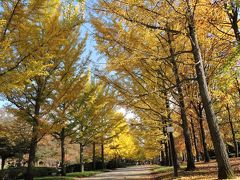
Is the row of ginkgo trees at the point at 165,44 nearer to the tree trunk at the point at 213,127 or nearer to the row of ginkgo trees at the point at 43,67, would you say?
the tree trunk at the point at 213,127

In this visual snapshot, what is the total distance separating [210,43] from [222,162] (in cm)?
541

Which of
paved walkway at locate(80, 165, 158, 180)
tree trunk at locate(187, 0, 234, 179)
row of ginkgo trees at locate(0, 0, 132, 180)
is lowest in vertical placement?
paved walkway at locate(80, 165, 158, 180)

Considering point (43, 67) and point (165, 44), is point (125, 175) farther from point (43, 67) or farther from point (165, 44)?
point (43, 67)

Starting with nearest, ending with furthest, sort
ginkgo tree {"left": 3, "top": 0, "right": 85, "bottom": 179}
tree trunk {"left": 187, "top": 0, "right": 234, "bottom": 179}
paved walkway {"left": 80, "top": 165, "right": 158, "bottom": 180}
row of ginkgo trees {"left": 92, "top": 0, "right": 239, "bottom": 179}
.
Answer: tree trunk {"left": 187, "top": 0, "right": 234, "bottom": 179} < row of ginkgo trees {"left": 92, "top": 0, "right": 239, "bottom": 179} < ginkgo tree {"left": 3, "top": 0, "right": 85, "bottom": 179} < paved walkway {"left": 80, "top": 165, "right": 158, "bottom": 180}

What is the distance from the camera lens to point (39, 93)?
1180 cm

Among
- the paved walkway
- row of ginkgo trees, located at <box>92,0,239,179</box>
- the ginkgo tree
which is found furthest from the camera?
the paved walkway

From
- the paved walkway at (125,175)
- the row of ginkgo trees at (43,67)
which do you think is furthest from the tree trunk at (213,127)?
the paved walkway at (125,175)

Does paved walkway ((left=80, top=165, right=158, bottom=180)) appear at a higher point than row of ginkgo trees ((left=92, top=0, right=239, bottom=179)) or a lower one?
lower

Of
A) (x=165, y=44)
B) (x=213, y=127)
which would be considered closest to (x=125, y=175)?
(x=165, y=44)

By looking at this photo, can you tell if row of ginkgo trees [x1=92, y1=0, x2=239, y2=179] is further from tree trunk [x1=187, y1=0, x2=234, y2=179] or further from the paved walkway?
the paved walkway

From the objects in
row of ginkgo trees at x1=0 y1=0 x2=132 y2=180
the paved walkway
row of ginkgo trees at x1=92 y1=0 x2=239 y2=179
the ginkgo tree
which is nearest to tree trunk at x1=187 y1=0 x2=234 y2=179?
row of ginkgo trees at x1=92 y1=0 x2=239 y2=179

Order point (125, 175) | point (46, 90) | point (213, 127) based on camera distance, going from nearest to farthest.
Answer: point (213, 127) < point (46, 90) < point (125, 175)

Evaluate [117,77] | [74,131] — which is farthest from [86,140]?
[117,77]

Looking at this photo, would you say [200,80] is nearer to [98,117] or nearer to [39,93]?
[39,93]
